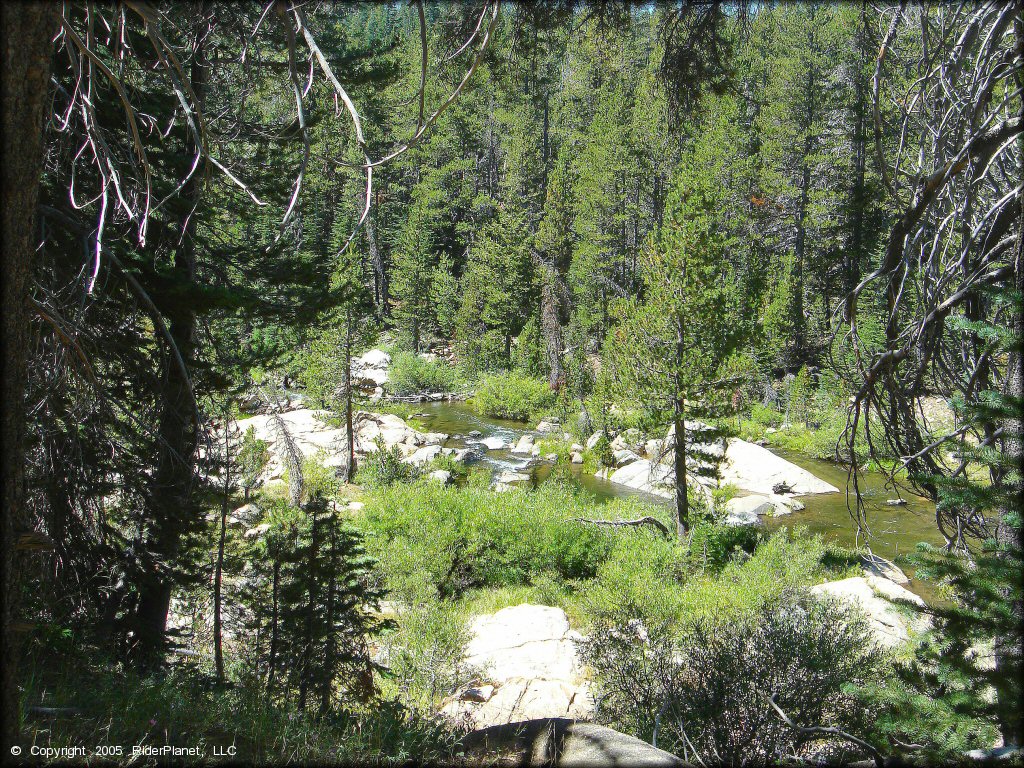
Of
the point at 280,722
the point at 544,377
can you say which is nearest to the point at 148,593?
the point at 280,722

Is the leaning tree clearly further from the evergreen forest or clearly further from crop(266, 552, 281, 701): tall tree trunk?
crop(266, 552, 281, 701): tall tree trunk

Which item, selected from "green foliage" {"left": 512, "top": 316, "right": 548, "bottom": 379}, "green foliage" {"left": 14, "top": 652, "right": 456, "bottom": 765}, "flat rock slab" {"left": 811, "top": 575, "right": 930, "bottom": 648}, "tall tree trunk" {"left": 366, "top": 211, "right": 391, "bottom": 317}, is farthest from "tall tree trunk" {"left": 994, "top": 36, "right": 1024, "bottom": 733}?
"tall tree trunk" {"left": 366, "top": 211, "right": 391, "bottom": 317}

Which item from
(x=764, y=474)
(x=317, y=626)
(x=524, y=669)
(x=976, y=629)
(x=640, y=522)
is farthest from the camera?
(x=764, y=474)

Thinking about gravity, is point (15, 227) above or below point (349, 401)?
above

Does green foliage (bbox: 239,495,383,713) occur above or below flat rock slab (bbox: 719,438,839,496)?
above

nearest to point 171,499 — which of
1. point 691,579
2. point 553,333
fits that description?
point 691,579

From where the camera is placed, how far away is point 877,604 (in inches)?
367

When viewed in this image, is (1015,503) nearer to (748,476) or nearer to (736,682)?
(736,682)

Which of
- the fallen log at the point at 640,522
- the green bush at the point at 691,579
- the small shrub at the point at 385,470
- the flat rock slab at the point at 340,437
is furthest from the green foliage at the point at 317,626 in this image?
the flat rock slab at the point at 340,437

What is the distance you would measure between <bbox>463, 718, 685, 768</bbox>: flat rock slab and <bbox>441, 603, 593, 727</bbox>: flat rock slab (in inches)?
36.4

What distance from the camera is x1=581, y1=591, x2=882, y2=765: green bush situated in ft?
14.0

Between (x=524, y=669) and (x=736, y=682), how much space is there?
3.49 metres

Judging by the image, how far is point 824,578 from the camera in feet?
36.2

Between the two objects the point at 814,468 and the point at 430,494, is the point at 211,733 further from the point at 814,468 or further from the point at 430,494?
the point at 814,468
